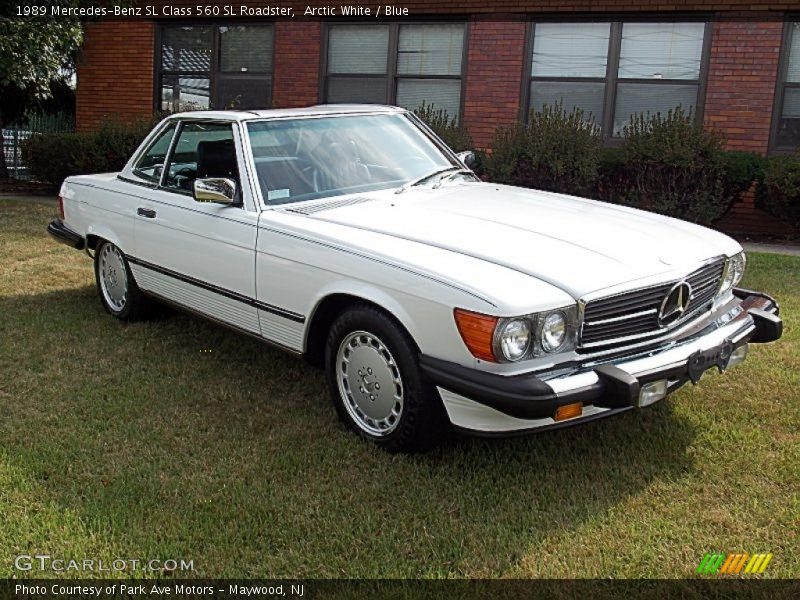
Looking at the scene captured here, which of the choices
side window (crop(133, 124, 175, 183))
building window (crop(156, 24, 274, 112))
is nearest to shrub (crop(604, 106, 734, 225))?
building window (crop(156, 24, 274, 112))

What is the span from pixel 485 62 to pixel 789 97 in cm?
397

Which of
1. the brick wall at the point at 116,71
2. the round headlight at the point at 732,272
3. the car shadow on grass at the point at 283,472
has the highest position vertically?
the brick wall at the point at 116,71

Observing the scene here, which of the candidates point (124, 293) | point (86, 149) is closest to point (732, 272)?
point (124, 293)

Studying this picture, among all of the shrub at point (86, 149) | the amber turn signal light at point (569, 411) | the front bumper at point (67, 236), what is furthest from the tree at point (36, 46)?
the amber turn signal light at point (569, 411)

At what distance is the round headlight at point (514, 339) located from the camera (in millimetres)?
3559

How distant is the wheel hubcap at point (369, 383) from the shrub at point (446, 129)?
735 centimetres

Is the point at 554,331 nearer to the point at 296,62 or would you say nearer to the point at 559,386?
the point at 559,386

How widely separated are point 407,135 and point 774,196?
635cm

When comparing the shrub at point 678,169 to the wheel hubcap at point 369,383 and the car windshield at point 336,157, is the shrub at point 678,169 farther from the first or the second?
the wheel hubcap at point 369,383

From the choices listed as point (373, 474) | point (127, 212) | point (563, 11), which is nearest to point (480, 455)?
point (373, 474)

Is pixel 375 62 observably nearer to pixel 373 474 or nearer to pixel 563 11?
pixel 563 11

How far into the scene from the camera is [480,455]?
4199 millimetres

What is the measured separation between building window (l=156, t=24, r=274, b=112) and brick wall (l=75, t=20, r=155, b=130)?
26 centimetres

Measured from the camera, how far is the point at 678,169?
10.4 metres
